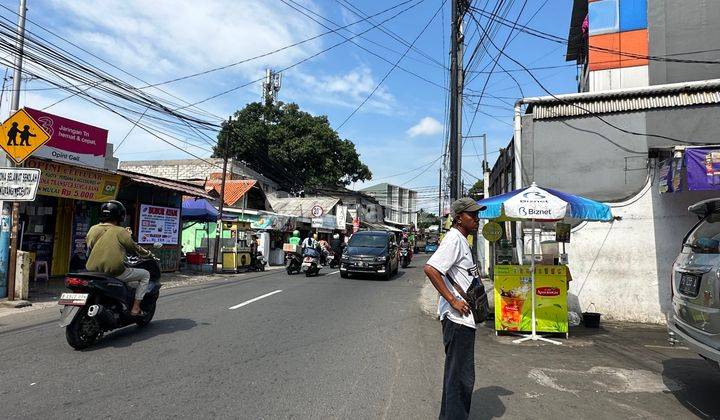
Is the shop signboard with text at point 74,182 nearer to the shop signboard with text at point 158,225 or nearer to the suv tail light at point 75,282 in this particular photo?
the shop signboard with text at point 158,225

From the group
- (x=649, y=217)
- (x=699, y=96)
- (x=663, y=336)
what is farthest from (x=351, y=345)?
(x=699, y=96)

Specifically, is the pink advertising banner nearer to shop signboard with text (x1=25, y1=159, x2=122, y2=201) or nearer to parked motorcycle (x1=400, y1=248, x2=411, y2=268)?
shop signboard with text (x1=25, y1=159, x2=122, y2=201)

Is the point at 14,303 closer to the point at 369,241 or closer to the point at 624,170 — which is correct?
the point at 369,241

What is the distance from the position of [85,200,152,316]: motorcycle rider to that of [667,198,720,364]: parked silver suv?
6.65m

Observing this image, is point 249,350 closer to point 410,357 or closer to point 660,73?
point 410,357

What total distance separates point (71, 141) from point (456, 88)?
1110 cm

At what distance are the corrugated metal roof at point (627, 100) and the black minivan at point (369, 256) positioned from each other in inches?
345

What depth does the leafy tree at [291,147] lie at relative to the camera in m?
42.9

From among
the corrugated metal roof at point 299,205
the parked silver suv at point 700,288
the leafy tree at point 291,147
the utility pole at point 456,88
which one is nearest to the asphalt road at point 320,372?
the parked silver suv at point 700,288

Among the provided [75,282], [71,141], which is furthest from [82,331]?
[71,141]

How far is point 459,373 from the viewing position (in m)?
3.78

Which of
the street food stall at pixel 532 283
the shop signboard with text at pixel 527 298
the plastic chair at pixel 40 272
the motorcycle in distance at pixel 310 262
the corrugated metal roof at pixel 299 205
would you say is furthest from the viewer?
the corrugated metal roof at pixel 299 205

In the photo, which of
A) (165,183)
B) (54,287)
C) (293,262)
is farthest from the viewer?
(293,262)

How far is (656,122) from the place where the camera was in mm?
9812
